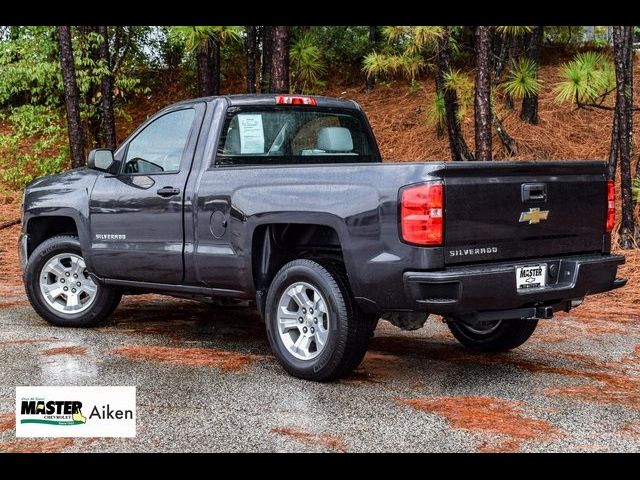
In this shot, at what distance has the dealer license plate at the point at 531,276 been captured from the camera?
18.3ft

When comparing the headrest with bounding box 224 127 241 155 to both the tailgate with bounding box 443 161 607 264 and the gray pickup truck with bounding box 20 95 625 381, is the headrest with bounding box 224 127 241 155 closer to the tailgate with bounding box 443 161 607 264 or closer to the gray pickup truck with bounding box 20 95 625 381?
the gray pickup truck with bounding box 20 95 625 381

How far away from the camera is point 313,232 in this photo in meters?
6.21

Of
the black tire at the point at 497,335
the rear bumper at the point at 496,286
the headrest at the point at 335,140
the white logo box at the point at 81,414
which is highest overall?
the headrest at the point at 335,140

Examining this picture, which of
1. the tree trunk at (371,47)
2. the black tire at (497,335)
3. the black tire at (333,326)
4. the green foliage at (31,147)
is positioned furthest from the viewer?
the tree trunk at (371,47)

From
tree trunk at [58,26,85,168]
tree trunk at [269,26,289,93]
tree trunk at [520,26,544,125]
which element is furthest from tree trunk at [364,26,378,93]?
tree trunk at [269,26,289,93]

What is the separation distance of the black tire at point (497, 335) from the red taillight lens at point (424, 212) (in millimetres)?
1702

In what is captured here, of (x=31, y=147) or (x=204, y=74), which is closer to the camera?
(x=204, y=74)

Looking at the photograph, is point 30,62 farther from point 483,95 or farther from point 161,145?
point 161,145

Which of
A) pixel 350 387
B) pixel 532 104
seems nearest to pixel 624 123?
pixel 532 104

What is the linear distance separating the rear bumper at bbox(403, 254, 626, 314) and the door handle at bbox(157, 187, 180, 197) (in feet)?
7.19

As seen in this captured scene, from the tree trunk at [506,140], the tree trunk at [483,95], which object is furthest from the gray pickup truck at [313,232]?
the tree trunk at [506,140]

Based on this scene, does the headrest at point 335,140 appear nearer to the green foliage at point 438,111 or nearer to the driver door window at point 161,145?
the driver door window at point 161,145

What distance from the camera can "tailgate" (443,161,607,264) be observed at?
537 centimetres

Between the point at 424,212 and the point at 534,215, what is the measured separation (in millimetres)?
852
